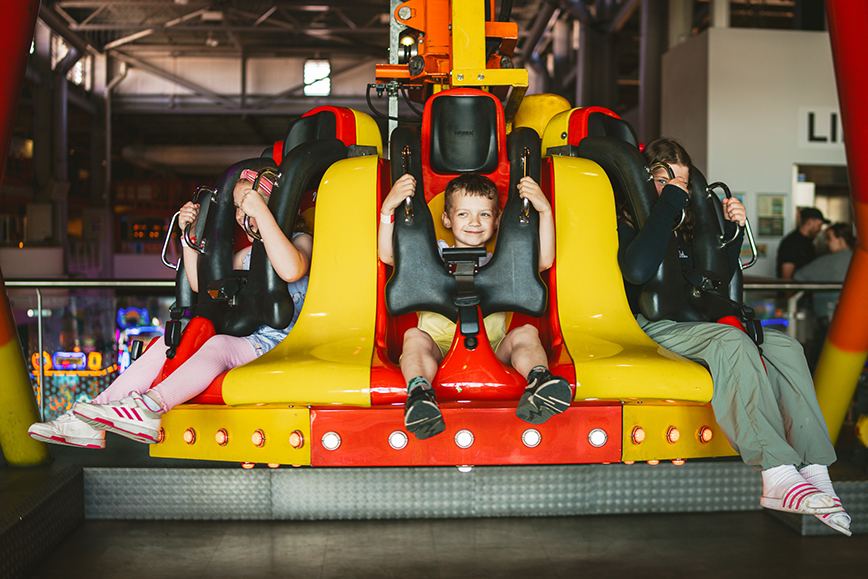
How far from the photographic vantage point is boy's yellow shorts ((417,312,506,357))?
224 cm

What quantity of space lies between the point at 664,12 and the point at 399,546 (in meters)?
8.10

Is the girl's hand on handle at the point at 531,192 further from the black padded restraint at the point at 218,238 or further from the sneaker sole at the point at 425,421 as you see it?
the black padded restraint at the point at 218,238

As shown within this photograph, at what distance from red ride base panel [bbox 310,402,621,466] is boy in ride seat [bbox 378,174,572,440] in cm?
8

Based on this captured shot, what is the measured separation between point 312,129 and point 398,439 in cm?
149

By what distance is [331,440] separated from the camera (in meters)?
1.79

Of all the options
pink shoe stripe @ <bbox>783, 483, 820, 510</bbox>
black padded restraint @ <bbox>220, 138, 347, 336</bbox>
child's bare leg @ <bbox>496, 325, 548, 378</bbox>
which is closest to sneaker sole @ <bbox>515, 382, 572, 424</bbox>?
child's bare leg @ <bbox>496, 325, 548, 378</bbox>

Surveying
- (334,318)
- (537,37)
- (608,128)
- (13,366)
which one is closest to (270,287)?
(334,318)

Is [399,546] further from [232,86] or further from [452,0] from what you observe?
[232,86]

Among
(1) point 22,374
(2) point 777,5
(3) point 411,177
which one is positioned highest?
(2) point 777,5

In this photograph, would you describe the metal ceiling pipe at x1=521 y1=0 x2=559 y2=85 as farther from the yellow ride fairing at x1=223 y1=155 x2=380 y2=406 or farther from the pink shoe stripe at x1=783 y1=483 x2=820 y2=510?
the pink shoe stripe at x1=783 y1=483 x2=820 y2=510

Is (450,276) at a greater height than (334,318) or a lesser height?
greater

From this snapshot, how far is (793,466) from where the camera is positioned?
1.89 metres

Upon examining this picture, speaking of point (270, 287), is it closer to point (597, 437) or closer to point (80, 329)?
point (597, 437)

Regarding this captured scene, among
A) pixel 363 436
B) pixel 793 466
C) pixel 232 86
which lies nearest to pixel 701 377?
pixel 793 466
